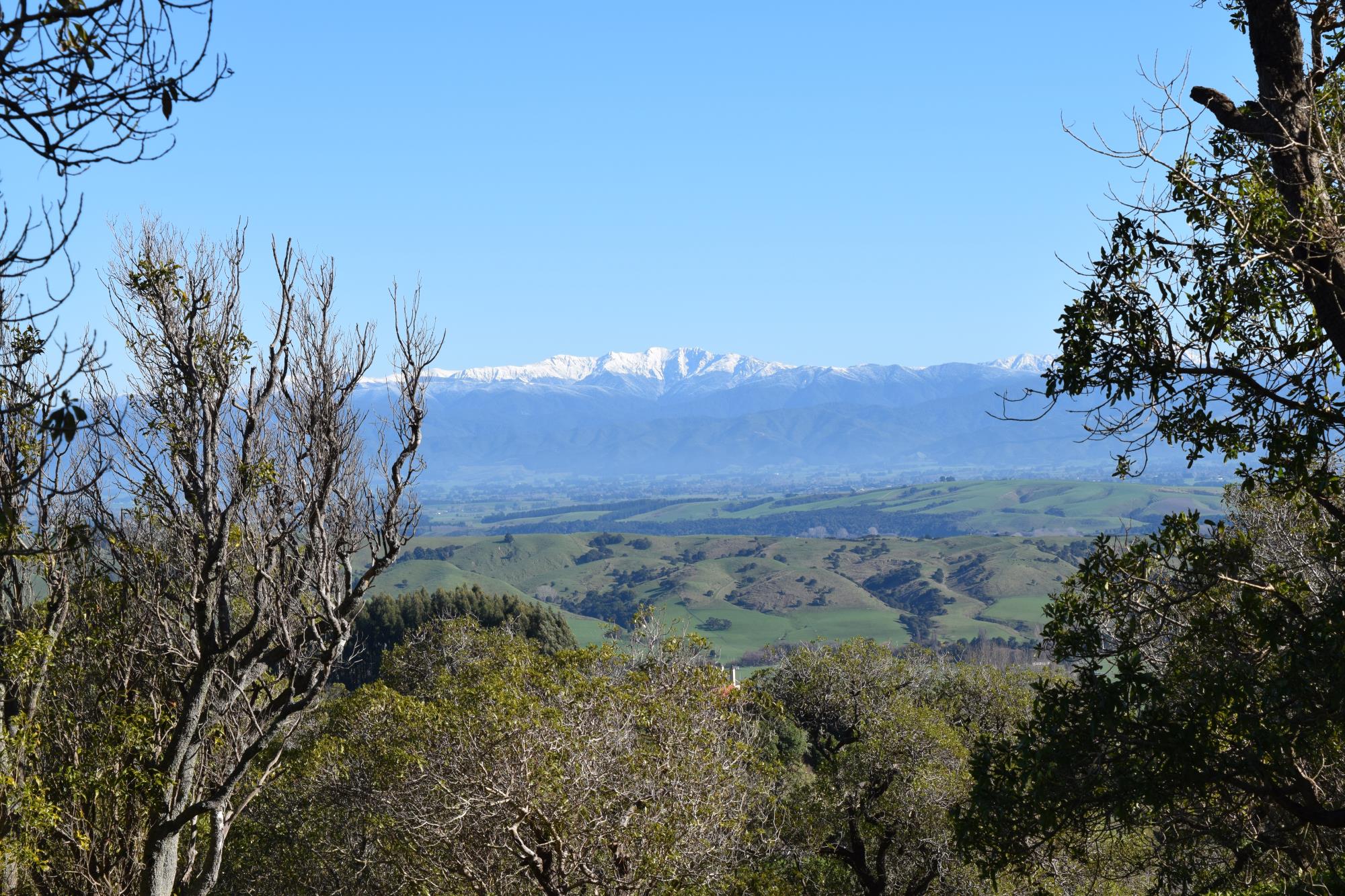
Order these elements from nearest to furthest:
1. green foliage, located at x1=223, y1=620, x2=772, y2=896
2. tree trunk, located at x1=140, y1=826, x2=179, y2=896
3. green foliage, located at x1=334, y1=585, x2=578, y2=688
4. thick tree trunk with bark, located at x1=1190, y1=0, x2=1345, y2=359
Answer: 1. thick tree trunk with bark, located at x1=1190, y1=0, x2=1345, y2=359
2. tree trunk, located at x1=140, y1=826, x2=179, y2=896
3. green foliage, located at x1=223, y1=620, x2=772, y2=896
4. green foliage, located at x1=334, y1=585, x2=578, y2=688

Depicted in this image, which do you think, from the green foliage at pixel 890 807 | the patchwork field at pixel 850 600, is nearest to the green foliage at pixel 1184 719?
the green foliage at pixel 890 807

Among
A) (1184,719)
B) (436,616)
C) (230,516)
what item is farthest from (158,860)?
(436,616)

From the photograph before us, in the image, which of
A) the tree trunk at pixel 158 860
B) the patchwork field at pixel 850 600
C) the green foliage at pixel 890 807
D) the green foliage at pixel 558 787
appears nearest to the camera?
the tree trunk at pixel 158 860

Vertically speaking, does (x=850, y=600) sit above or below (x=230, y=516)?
below

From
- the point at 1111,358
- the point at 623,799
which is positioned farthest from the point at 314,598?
the point at 1111,358

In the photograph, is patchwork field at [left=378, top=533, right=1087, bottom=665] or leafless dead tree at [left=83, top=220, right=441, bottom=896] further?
patchwork field at [left=378, top=533, right=1087, bottom=665]

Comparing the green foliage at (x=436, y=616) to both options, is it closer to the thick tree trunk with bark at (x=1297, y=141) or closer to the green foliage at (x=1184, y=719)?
the green foliage at (x=1184, y=719)

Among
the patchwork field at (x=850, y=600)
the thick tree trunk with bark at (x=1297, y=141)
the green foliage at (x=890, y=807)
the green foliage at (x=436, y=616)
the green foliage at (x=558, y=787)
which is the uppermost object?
the thick tree trunk with bark at (x=1297, y=141)

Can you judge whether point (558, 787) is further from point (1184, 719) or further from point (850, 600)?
point (850, 600)

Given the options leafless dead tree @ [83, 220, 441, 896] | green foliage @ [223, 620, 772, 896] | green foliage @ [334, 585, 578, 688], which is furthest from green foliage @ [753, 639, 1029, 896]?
green foliage @ [334, 585, 578, 688]

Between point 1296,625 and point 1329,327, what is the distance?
7.73ft

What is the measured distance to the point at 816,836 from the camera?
21.1 metres

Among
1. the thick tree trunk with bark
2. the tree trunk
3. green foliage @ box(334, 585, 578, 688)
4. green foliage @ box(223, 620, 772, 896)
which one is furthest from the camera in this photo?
green foliage @ box(334, 585, 578, 688)

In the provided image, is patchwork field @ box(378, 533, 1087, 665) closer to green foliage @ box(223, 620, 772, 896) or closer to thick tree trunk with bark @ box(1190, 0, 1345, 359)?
green foliage @ box(223, 620, 772, 896)
